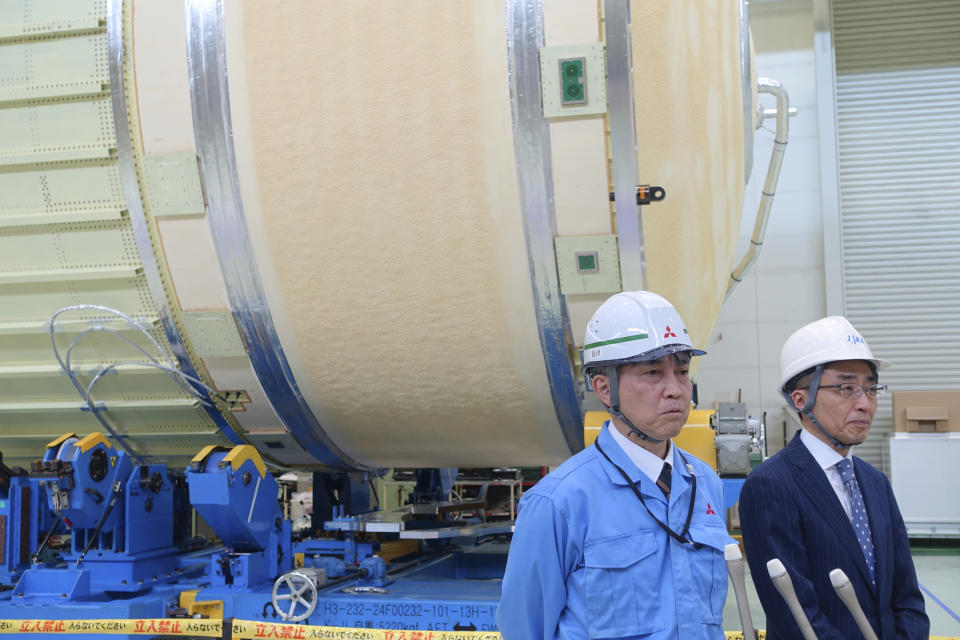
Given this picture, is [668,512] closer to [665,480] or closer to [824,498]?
[665,480]

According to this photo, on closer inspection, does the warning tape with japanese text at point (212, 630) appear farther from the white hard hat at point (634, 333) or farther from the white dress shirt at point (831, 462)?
the white hard hat at point (634, 333)

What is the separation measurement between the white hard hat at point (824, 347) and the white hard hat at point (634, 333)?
0.72 meters

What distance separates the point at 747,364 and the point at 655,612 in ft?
35.2

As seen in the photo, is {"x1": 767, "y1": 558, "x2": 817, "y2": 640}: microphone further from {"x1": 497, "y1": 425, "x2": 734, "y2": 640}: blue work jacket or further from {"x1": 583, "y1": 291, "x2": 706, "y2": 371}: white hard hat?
{"x1": 583, "y1": 291, "x2": 706, "y2": 371}: white hard hat

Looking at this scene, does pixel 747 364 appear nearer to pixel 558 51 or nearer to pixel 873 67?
pixel 873 67

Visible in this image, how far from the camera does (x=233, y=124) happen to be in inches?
174

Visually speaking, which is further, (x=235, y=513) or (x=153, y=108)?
(x=235, y=513)

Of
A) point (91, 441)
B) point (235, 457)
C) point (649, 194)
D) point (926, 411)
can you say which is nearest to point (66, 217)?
point (91, 441)

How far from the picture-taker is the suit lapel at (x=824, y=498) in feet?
8.09

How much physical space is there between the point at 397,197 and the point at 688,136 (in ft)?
4.75

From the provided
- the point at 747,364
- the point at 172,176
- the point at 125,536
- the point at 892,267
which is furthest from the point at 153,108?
the point at 892,267

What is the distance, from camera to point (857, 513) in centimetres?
→ 256

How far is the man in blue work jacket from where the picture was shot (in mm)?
1939

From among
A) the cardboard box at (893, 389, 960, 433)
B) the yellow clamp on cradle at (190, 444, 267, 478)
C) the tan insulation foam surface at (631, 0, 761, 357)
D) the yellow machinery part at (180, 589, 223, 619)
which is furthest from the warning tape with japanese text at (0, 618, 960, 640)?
the cardboard box at (893, 389, 960, 433)
